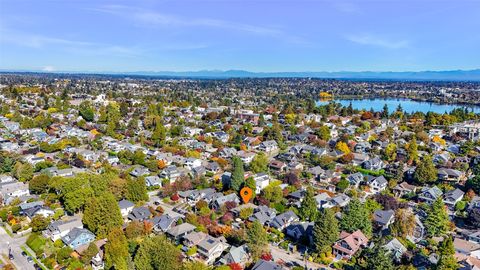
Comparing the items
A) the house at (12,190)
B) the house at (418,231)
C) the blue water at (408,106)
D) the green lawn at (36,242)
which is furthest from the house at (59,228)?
the blue water at (408,106)

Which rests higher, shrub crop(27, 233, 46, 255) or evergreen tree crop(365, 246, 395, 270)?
evergreen tree crop(365, 246, 395, 270)

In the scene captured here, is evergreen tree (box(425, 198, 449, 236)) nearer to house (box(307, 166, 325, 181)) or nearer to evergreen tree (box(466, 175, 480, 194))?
evergreen tree (box(466, 175, 480, 194))

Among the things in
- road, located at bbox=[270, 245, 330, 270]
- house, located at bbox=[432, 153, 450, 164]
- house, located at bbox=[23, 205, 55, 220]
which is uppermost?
house, located at bbox=[432, 153, 450, 164]

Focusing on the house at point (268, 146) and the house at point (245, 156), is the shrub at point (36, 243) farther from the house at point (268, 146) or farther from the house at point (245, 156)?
the house at point (268, 146)

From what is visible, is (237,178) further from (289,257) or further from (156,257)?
(156,257)

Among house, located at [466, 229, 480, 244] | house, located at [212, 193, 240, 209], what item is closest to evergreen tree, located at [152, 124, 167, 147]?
house, located at [212, 193, 240, 209]

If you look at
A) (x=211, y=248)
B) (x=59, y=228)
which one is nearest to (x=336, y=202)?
(x=211, y=248)

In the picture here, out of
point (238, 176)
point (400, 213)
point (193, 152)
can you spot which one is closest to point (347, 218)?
point (400, 213)
